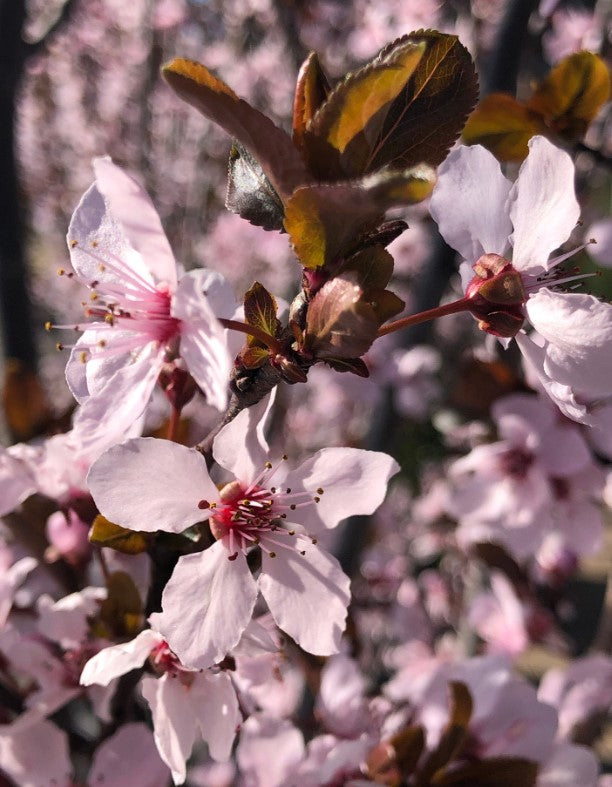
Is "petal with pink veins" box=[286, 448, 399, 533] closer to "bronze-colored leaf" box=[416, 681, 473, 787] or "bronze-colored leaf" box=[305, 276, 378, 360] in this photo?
"bronze-colored leaf" box=[305, 276, 378, 360]

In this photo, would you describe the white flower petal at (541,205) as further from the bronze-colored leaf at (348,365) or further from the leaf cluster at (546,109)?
the leaf cluster at (546,109)

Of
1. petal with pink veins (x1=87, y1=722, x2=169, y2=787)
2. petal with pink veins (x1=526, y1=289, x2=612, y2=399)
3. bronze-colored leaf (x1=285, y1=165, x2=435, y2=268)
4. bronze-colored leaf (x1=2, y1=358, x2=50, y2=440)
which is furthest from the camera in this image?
bronze-colored leaf (x1=2, y1=358, x2=50, y2=440)

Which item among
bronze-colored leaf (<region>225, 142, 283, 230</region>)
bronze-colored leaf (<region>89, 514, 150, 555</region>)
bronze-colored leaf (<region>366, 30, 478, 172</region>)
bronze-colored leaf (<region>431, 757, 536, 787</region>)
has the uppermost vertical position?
bronze-colored leaf (<region>366, 30, 478, 172</region>)

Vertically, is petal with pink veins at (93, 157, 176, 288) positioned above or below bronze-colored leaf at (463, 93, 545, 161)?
above

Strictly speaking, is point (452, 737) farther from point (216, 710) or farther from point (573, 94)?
point (573, 94)

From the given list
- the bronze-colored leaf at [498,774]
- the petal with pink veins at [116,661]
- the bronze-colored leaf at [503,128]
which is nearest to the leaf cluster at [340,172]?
the petal with pink veins at [116,661]

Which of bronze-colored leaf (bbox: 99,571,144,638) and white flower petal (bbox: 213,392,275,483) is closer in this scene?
white flower petal (bbox: 213,392,275,483)

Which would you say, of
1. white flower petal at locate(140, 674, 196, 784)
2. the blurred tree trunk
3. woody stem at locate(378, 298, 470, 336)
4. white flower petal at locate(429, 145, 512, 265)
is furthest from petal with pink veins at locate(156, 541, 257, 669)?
the blurred tree trunk
